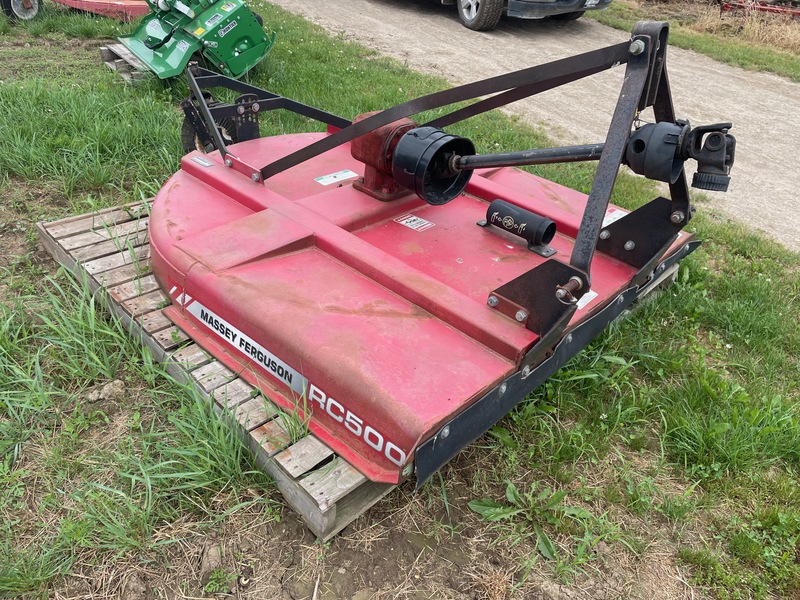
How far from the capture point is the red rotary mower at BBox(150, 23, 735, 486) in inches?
68.3

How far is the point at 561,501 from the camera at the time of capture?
198 cm

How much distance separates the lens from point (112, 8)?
20.9 ft

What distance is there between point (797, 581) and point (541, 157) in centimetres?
151

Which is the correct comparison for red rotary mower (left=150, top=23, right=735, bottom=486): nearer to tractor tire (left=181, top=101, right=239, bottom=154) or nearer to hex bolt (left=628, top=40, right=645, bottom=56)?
hex bolt (left=628, top=40, right=645, bottom=56)

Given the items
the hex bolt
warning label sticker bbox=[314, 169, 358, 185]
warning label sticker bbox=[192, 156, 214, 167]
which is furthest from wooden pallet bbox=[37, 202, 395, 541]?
the hex bolt

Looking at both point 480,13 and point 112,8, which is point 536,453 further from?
point 480,13

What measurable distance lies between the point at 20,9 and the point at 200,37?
331cm

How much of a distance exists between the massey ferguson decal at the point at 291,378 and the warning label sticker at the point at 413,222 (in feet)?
2.80

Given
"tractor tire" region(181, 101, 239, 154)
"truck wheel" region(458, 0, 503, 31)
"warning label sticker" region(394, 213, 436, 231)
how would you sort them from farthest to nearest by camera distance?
"truck wheel" region(458, 0, 503, 31) → "tractor tire" region(181, 101, 239, 154) → "warning label sticker" region(394, 213, 436, 231)

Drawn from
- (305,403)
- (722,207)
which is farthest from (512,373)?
(722,207)

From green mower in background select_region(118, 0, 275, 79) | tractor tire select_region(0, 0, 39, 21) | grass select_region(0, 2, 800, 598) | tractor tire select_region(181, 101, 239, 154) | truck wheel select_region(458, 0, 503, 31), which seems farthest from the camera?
truck wheel select_region(458, 0, 503, 31)

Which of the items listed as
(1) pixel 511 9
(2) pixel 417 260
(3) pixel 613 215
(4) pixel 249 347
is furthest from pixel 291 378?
(1) pixel 511 9

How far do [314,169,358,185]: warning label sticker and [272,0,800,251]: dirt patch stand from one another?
2.75 metres

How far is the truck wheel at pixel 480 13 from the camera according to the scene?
782cm
